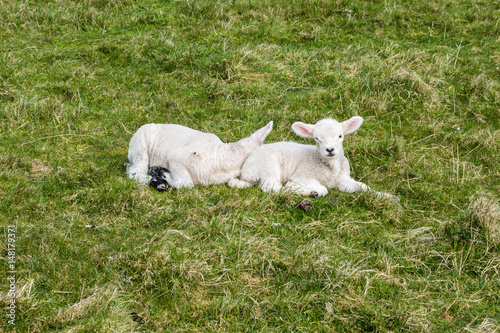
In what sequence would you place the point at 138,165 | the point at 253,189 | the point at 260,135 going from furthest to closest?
the point at 260,135
the point at 138,165
the point at 253,189

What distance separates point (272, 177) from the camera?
6570 mm

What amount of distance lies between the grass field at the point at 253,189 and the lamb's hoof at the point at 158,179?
9.6 inches

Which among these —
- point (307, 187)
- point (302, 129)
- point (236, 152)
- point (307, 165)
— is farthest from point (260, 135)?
point (307, 187)

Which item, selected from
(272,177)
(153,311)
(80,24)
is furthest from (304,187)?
(80,24)

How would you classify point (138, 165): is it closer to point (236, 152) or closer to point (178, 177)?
point (178, 177)

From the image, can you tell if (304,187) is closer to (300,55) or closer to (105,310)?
(105,310)

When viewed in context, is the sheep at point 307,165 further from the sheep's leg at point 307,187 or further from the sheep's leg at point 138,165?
the sheep's leg at point 138,165

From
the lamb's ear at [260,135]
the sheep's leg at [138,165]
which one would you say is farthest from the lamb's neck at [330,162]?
the sheep's leg at [138,165]

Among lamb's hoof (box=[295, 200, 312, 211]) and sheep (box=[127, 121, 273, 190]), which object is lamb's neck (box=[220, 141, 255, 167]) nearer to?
sheep (box=[127, 121, 273, 190])

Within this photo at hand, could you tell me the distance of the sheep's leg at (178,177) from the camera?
21.4ft

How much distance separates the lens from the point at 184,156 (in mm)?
6801

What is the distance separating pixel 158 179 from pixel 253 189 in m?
1.14

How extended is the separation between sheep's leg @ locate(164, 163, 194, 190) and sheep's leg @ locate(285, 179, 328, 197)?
1.17 metres

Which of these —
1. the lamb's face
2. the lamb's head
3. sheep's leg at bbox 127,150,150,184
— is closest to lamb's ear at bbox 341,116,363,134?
the lamb's head
